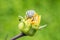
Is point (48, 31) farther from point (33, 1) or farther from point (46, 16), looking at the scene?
point (33, 1)

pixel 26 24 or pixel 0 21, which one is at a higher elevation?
pixel 26 24

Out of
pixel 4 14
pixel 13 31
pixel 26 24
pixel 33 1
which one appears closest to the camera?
pixel 26 24

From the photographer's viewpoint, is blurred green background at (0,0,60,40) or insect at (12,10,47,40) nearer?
Answer: insect at (12,10,47,40)

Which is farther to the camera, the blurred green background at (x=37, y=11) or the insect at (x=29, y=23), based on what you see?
the blurred green background at (x=37, y=11)

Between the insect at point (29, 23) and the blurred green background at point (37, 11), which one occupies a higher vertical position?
the insect at point (29, 23)

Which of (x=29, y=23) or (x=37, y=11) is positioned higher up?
(x=29, y=23)

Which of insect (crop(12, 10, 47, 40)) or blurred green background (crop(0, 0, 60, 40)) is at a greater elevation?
insect (crop(12, 10, 47, 40))

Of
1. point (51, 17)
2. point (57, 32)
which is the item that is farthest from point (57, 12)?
point (57, 32)

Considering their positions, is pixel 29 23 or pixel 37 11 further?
pixel 37 11
